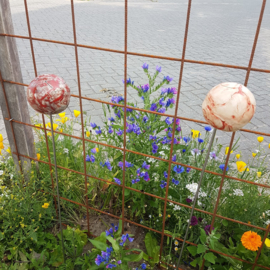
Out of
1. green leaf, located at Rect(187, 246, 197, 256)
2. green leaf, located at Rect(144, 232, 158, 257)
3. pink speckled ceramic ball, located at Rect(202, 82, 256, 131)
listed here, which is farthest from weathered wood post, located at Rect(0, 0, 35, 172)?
pink speckled ceramic ball, located at Rect(202, 82, 256, 131)

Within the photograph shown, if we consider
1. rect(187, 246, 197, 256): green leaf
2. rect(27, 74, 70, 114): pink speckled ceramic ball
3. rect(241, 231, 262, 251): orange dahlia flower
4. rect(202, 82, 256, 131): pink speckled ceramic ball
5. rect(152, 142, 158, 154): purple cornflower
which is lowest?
rect(187, 246, 197, 256): green leaf

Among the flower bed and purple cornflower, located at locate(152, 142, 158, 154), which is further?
purple cornflower, located at locate(152, 142, 158, 154)

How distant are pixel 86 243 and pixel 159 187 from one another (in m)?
0.66

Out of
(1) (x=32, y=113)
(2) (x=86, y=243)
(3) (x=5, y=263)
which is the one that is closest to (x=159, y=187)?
(2) (x=86, y=243)

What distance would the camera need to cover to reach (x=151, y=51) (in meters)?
6.36

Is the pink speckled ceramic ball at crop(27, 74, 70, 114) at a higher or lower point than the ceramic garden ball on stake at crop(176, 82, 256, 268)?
lower

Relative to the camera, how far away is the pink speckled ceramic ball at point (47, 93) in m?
1.05

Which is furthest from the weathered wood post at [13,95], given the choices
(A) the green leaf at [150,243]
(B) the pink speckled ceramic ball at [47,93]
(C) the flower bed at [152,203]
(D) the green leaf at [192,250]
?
(D) the green leaf at [192,250]

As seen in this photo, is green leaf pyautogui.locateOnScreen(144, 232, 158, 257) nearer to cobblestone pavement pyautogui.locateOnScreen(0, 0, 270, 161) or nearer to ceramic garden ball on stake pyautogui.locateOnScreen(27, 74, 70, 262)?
ceramic garden ball on stake pyautogui.locateOnScreen(27, 74, 70, 262)

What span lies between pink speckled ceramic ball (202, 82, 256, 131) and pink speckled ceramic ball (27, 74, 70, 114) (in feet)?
1.88

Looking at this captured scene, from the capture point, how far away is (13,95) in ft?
6.27

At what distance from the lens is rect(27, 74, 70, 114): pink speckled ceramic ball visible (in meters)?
1.05

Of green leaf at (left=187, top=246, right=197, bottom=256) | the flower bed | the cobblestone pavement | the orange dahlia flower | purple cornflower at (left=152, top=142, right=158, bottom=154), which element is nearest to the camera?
the orange dahlia flower

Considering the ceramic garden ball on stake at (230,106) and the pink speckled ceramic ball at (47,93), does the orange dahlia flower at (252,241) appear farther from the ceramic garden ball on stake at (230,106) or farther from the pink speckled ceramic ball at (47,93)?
the pink speckled ceramic ball at (47,93)
